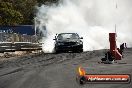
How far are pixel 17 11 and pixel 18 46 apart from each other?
39071 mm

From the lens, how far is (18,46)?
36062mm

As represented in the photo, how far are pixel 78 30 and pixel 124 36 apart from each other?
5224mm

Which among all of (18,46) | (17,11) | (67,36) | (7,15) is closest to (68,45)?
(67,36)

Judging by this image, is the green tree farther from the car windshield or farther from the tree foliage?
the car windshield

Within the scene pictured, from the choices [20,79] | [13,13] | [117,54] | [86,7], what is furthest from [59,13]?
[20,79]

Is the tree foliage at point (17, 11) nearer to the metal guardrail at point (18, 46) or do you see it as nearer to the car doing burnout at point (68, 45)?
the metal guardrail at point (18, 46)

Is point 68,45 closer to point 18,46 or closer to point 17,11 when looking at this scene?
point 18,46

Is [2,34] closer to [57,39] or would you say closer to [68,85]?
[57,39]

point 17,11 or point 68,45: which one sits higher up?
point 17,11

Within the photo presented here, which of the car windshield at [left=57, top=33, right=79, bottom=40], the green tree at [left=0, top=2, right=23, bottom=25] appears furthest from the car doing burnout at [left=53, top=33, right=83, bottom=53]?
the green tree at [left=0, top=2, right=23, bottom=25]

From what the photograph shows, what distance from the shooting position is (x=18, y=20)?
72312mm

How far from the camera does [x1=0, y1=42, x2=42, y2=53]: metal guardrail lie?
33.8 metres

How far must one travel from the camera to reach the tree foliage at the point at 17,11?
69250mm

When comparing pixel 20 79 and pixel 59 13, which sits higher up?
pixel 59 13
